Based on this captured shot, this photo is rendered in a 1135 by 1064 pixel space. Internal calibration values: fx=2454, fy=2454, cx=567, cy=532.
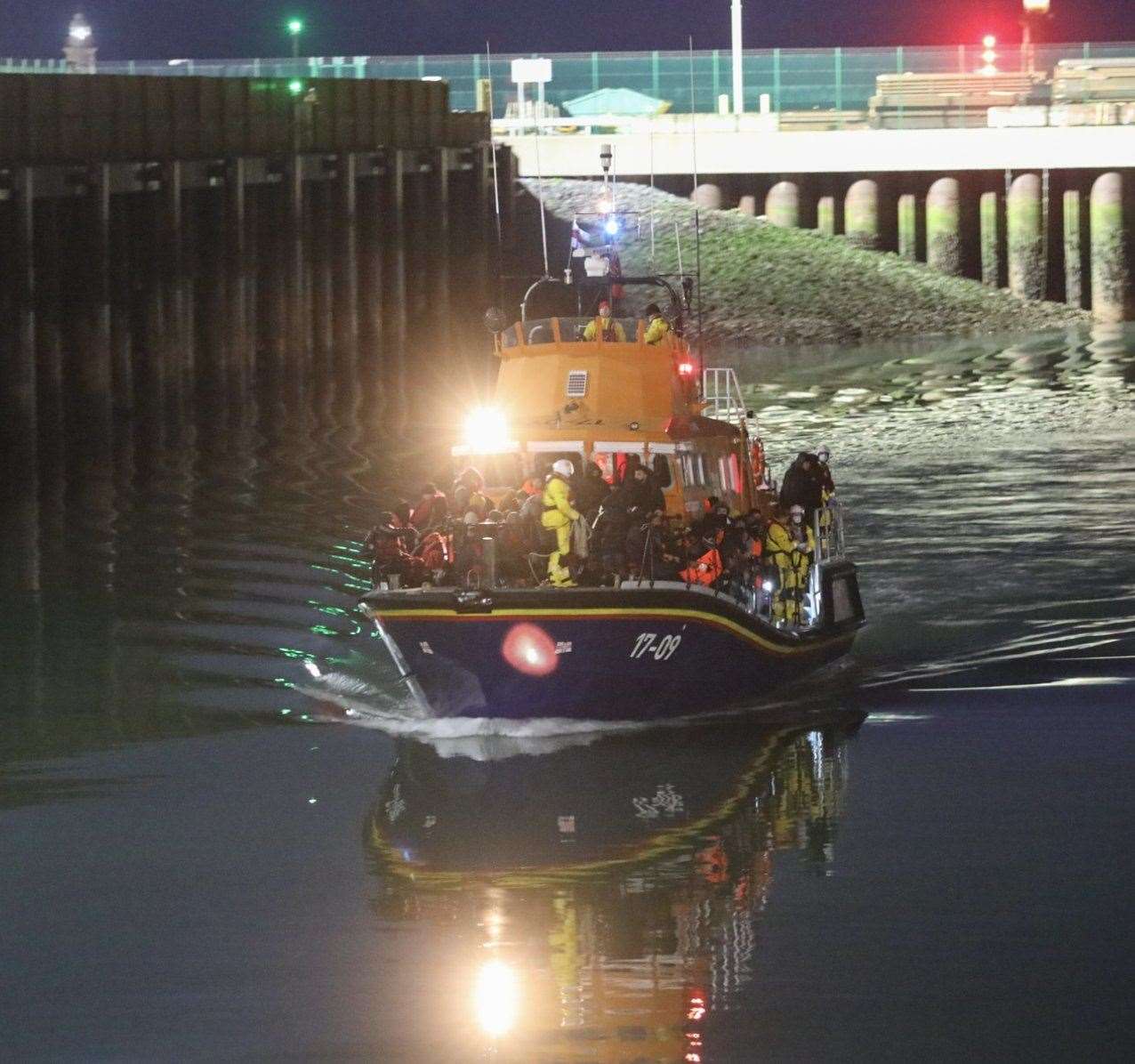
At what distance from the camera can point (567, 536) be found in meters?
19.3

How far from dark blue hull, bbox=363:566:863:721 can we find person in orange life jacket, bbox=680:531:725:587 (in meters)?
0.48

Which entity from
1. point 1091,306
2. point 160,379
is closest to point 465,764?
point 160,379

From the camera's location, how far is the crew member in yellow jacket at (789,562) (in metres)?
22.0

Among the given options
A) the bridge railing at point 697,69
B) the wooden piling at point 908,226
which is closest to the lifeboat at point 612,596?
the wooden piling at point 908,226

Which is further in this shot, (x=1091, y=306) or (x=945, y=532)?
(x=1091, y=306)

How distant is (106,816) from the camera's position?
57.3 feet

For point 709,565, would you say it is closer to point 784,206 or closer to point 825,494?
point 825,494

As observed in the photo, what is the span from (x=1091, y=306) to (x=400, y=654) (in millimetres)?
51638

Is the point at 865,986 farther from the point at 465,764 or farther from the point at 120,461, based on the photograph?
the point at 120,461

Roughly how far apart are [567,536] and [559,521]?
0.14 metres

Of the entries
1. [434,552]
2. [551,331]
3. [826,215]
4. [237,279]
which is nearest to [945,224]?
[826,215]

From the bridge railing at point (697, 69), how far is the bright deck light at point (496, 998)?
61.7m

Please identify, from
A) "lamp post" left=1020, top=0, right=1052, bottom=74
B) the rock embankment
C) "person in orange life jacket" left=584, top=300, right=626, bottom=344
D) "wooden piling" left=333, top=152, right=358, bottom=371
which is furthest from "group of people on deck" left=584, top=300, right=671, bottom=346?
"lamp post" left=1020, top=0, right=1052, bottom=74

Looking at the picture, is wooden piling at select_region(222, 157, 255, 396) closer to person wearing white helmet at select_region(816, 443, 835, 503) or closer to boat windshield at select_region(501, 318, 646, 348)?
person wearing white helmet at select_region(816, 443, 835, 503)
